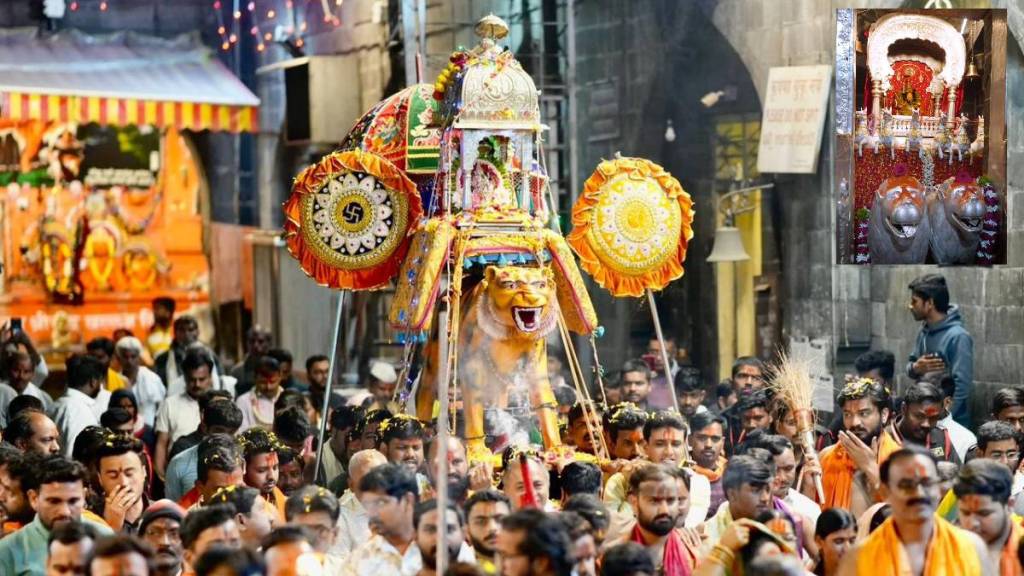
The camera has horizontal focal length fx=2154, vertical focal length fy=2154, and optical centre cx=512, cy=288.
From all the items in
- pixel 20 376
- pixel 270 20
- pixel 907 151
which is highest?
pixel 270 20

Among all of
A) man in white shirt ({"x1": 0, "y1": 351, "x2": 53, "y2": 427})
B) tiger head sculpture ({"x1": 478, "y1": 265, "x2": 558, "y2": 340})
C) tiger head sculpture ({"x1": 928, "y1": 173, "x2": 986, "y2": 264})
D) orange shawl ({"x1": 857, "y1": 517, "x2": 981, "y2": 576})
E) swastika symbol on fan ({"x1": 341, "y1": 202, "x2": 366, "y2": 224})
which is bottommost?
orange shawl ({"x1": 857, "y1": 517, "x2": 981, "y2": 576})

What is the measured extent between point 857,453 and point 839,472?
25 centimetres

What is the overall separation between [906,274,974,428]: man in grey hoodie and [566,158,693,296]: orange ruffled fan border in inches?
79.2

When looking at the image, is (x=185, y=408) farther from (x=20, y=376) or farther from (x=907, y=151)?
(x=907, y=151)

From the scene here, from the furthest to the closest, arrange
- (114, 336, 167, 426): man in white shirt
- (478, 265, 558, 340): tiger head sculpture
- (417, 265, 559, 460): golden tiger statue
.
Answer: (114, 336, 167, 426): man in white shirt, (417, 265, 559, 460): golden tiger statue, (478, 265, 558, 340): tiger head sculpture

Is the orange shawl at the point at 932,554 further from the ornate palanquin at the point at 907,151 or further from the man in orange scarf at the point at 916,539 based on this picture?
the ornate palanquin at the point at 907,151

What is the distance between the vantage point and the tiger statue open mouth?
12680 millimetres

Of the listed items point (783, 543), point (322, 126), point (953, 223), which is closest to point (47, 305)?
point (322, 126)

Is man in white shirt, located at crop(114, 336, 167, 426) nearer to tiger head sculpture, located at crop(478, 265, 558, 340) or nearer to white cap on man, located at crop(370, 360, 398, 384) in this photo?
white cap on man, located at crop(370, 360, 398, 384)

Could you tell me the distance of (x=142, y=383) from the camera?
14.1 meters

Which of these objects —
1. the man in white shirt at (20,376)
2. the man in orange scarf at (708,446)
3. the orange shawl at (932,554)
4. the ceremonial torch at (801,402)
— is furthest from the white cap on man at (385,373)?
the orange shawl at (932,554)

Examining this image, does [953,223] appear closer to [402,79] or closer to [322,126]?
[402,79]

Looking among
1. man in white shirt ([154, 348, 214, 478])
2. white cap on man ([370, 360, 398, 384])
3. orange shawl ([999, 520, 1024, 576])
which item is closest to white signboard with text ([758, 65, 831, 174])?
white cap on man ([370, 360, 398, 384])

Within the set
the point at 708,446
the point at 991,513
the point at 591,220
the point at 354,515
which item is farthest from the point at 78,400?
the point at 991,513
